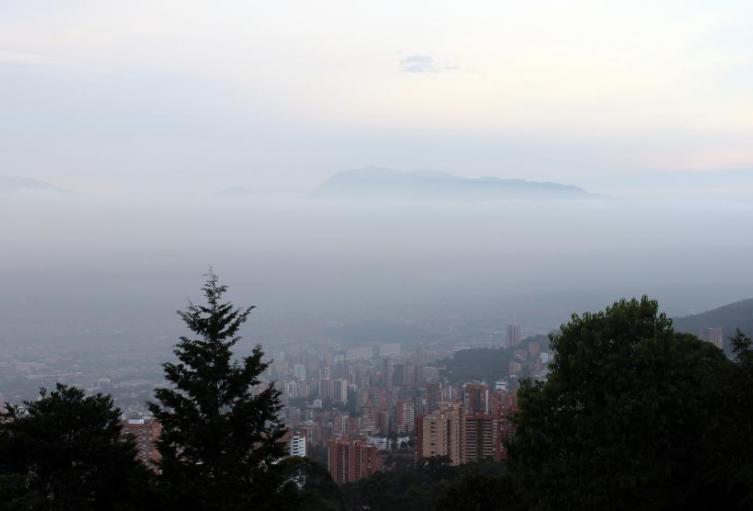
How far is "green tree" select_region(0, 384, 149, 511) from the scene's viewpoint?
26.5 feet

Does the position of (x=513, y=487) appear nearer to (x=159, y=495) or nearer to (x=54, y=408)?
(x=159, y=495)

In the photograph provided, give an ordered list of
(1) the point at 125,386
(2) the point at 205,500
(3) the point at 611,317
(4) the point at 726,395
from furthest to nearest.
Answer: (1) the point at 125,386 < (3) the point at 611,317 < (4) the point at 726,395 < (2) the point at 205,500

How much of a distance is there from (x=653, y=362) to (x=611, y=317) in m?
0.76

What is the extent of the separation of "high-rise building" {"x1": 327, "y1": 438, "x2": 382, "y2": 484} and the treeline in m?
15.2

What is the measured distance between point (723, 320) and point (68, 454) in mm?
38547

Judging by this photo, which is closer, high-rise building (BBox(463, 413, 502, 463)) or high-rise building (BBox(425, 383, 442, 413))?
high-rise building (BBox(463, 413, 502, 463))

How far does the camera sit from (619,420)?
8156 millimetres

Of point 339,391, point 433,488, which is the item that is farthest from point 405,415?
point 433,488

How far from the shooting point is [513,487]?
966 cm

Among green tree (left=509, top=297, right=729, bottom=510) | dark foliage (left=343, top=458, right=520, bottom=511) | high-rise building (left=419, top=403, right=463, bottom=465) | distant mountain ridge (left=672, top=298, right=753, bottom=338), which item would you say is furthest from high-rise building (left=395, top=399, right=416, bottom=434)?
green tree (left=509, top=297, right=729, bottom=510)

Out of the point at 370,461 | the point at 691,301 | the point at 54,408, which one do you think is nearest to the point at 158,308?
the point at 370,461

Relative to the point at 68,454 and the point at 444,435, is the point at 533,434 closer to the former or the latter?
the point at 68,454

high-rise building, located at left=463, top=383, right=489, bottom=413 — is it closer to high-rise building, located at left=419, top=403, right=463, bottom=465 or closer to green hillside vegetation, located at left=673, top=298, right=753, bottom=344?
high-rise building, located at left=419, top=403, right=463, bottom=465

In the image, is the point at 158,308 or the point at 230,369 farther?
the point at 158,308
